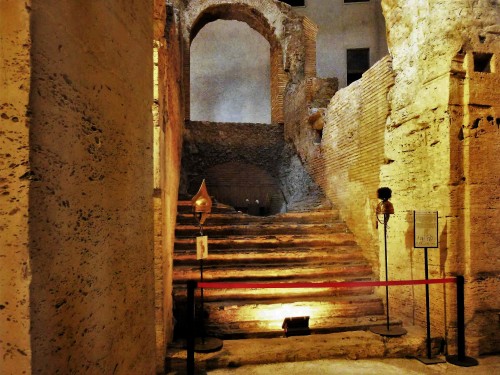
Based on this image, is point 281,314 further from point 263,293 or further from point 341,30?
point 341,30

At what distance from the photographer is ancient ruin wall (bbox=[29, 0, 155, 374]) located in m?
1.23

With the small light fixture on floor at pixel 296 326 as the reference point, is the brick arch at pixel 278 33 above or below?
above

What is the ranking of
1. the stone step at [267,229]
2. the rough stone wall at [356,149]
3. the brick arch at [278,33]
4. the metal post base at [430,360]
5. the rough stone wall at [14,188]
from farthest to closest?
the brick arch at [278,33] < the stone step at [267,229] < the rough stone wall at [356,149] < the metal post base at [430,360] < the rough stone wall at [14,188]

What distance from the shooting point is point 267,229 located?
7.04m

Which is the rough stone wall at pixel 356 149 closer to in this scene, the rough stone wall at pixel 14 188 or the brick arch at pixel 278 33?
the brick arch at pixel 278 33

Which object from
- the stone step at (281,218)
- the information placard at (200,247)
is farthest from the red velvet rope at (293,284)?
the stone step at (281,218)

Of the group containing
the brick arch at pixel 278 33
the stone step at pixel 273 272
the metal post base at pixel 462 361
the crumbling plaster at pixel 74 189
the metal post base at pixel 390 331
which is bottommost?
the metal post base at pixel 462 361

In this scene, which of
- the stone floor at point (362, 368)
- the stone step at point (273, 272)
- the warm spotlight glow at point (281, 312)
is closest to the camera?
the stone floor at point (362, 368)

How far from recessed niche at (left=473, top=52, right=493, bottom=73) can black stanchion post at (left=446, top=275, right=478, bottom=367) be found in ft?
8.67

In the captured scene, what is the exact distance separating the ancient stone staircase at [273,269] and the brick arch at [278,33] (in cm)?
538

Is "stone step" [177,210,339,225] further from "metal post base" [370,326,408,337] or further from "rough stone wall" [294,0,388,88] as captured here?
"rough stone wall" [294,0,388,88]

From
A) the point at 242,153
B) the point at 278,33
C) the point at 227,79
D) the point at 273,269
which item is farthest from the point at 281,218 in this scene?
the point at 227,79

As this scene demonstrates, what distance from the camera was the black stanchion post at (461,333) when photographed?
171 inches

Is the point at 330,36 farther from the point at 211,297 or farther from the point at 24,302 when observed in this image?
the point at 24,302
